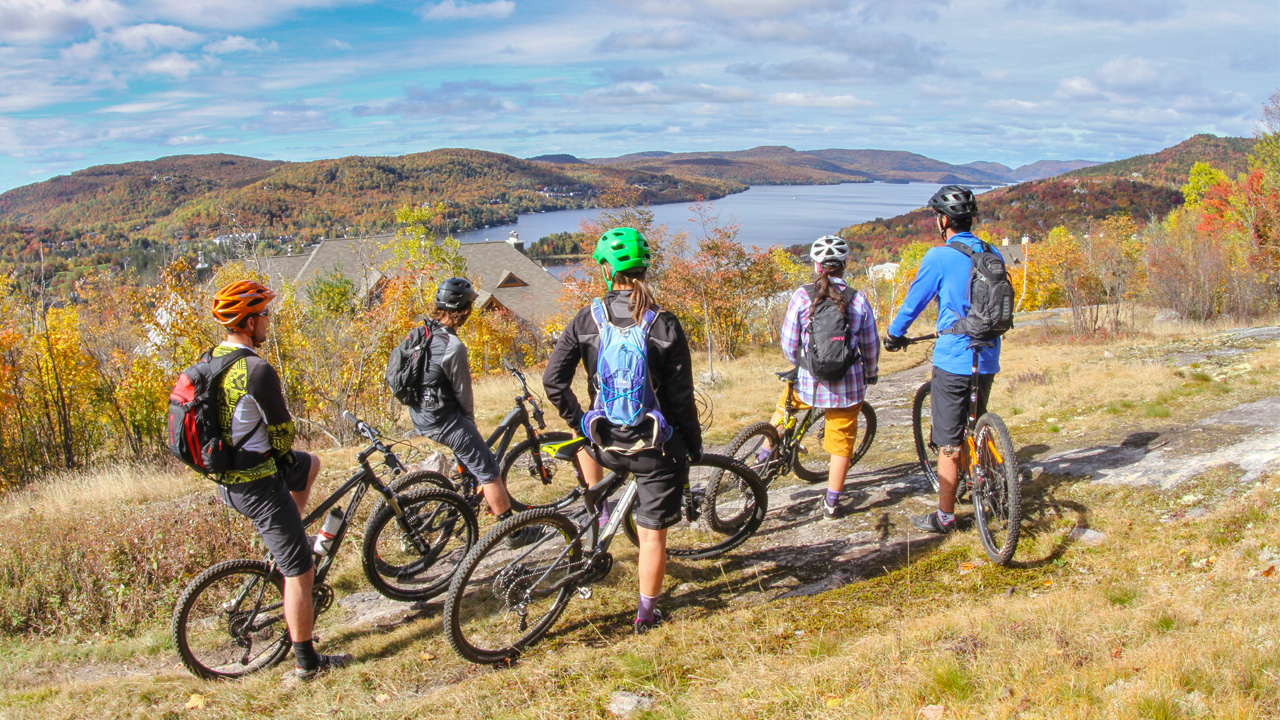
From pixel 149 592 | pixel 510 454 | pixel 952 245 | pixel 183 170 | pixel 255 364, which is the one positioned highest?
pixel 183 170

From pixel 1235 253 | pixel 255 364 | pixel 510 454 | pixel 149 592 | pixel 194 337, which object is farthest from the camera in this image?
pixel 1235 253

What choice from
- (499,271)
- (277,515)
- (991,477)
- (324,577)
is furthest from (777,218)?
(277,515)

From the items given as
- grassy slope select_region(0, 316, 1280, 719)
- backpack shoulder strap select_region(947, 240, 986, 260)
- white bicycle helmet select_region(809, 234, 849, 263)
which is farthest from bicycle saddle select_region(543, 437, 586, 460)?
backpack shoulder strap select_region(947, 240, 986, 260)

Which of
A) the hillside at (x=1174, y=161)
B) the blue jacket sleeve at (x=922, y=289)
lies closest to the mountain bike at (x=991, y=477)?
the blue jacket sleeve at (x=922, y=289)

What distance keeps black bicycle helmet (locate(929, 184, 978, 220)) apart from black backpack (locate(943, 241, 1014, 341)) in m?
0.26

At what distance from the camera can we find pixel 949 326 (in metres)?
4.33

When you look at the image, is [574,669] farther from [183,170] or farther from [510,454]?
[183,170]

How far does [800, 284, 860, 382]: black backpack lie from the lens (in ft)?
14.9

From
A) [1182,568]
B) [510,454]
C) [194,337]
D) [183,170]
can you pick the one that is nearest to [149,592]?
[510,454]

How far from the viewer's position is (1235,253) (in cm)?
3334

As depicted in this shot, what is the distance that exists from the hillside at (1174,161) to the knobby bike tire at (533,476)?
140 metres

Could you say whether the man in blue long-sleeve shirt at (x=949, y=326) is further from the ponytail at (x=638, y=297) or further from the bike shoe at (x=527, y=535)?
the bike shoe at (x=527, y=535)

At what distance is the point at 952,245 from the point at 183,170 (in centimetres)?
20527

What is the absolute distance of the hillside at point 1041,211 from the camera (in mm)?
99688
